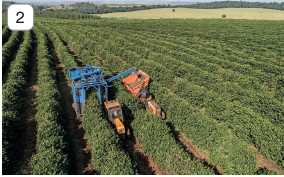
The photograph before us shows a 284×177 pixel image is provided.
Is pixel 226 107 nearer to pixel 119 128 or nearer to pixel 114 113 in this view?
pixel 119 128

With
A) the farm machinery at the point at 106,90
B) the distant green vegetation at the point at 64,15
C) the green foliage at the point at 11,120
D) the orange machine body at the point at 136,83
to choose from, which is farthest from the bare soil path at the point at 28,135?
the distant green vegetation at the point at 64,15

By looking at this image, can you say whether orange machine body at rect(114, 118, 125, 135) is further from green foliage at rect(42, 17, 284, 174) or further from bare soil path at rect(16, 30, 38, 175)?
bare soil path at rect(16, 30, 38, 175)

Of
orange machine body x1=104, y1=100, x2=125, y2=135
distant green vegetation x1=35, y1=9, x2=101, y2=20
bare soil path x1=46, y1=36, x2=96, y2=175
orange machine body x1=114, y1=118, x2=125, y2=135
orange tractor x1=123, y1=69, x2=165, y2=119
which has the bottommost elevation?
bare soil path x1=46, y1=36, x2=96, y2=175

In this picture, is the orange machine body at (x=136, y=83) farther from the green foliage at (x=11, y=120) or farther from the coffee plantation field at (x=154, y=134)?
the green foliage at (x=11, y=120)

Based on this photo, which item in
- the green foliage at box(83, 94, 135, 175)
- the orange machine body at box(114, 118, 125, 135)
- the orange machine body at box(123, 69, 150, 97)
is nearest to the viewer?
the green foliage at box(83, 94, 135, 175)

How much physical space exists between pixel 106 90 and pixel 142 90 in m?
3.63

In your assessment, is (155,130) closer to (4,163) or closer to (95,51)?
(4,163)

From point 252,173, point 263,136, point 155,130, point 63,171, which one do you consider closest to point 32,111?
point 63,171

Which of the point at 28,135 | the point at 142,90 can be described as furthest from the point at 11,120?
the point at 142,90

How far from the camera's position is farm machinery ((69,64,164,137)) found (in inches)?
504

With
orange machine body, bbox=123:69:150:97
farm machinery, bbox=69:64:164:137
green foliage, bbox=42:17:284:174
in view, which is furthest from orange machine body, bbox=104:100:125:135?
green foliage, bbox=42:17:284:174

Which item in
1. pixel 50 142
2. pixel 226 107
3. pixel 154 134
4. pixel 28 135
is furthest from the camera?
pixel 226 107

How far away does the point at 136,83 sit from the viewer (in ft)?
55.1

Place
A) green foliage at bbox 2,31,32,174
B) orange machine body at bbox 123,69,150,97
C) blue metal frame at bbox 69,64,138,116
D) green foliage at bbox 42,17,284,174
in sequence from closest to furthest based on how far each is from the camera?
green foliage at bbox 2,31,32,174 → green foliage at bbox 42,17,284,174 → blue metal frame at bbox 69,64,138,116 → orange machine body at bbox 123,69,150,97
